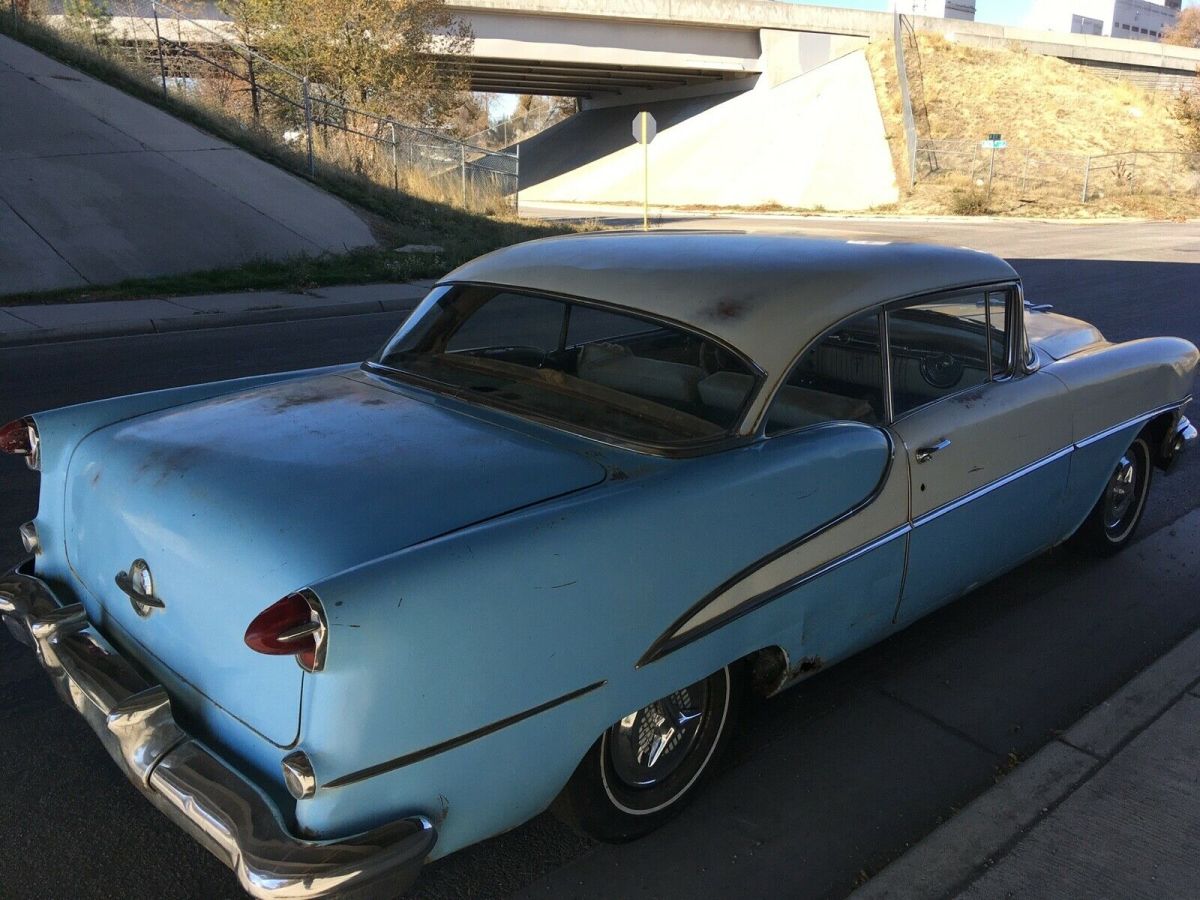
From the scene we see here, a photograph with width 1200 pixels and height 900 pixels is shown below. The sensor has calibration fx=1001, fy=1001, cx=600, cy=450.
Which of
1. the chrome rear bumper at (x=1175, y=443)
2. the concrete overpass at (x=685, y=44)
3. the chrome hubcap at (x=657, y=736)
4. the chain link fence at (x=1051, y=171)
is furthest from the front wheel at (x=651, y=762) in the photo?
the chain link fence at (x=1051, y=171)

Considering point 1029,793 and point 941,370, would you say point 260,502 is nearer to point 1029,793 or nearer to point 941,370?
point 1029,793

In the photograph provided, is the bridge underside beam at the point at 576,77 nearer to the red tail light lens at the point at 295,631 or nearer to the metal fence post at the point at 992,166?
the metal fence post at the point at 992,166

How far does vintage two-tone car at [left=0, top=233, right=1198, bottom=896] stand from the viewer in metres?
2.02

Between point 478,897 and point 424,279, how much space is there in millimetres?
12513

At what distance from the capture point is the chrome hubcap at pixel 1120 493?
450 centimetres

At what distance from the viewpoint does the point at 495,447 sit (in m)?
2.71

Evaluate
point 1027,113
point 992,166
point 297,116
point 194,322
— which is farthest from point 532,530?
point 1027,113

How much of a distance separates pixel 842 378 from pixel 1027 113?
43.4 metres

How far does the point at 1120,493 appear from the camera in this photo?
15.1ft

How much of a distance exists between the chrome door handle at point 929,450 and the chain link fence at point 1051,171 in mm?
33542

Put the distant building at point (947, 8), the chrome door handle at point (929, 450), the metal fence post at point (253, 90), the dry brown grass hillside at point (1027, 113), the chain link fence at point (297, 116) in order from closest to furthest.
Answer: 1. the chrome door handle at point (929, 450)
2. the chain link fence at point (297, 116)
3. the metal fence post at point (253, 90)
4. the dry brown grass hillside at point (1027, 113)
5. the distant building at point (947, 8)

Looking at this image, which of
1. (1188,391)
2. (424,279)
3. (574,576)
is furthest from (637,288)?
(424,279)

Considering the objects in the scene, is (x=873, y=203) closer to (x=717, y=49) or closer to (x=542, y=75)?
(x=717, y=49)

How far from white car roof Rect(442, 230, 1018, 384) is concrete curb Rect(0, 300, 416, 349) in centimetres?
762
